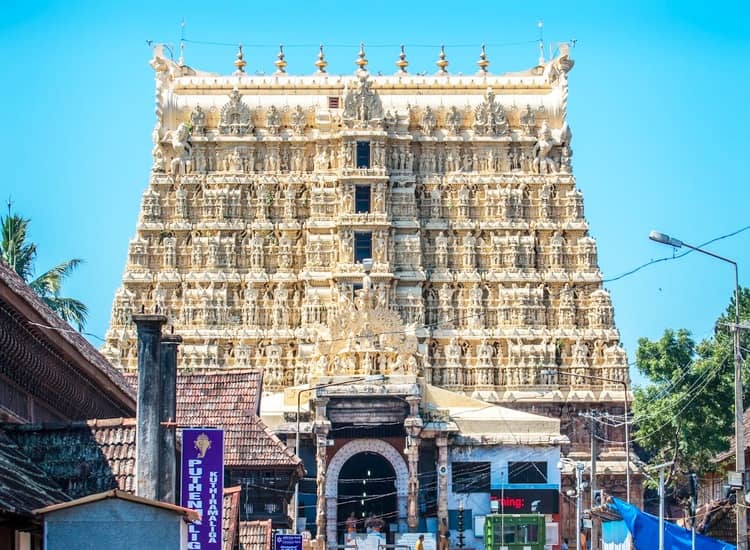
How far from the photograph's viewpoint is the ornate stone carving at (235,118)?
91.1 m

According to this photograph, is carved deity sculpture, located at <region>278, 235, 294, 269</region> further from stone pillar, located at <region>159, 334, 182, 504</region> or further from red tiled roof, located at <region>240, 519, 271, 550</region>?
stone pillar, located at <region>159, 334, 182, 504</region>

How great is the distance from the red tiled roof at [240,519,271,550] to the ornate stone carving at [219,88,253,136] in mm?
49187

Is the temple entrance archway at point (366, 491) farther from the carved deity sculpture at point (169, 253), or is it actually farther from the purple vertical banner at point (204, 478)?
the purple vertical banner at point (204, 478)

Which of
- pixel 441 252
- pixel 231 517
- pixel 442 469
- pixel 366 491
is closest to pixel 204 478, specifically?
pixel 231 517

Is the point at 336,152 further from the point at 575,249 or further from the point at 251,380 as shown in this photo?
the point at 251,380

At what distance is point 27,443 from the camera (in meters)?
27.5

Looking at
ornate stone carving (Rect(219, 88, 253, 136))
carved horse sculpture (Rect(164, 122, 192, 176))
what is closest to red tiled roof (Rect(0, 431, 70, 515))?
carved horse sculpture (Rect(164, 122, 192, 176))

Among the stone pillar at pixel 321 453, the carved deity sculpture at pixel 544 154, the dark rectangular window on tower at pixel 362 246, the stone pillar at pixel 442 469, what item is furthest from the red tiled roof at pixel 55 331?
the carved deity sculpture at pixel 544 154

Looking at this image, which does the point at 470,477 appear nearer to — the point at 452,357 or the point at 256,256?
the point at 452,357

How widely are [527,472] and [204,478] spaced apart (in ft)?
164

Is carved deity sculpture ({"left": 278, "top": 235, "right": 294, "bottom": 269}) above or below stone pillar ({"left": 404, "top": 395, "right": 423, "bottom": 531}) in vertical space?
above

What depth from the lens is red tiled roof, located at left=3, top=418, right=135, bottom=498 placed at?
89.7ft

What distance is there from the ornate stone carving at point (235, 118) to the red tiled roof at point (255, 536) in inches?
1937

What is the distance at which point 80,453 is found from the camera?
1084 inches
